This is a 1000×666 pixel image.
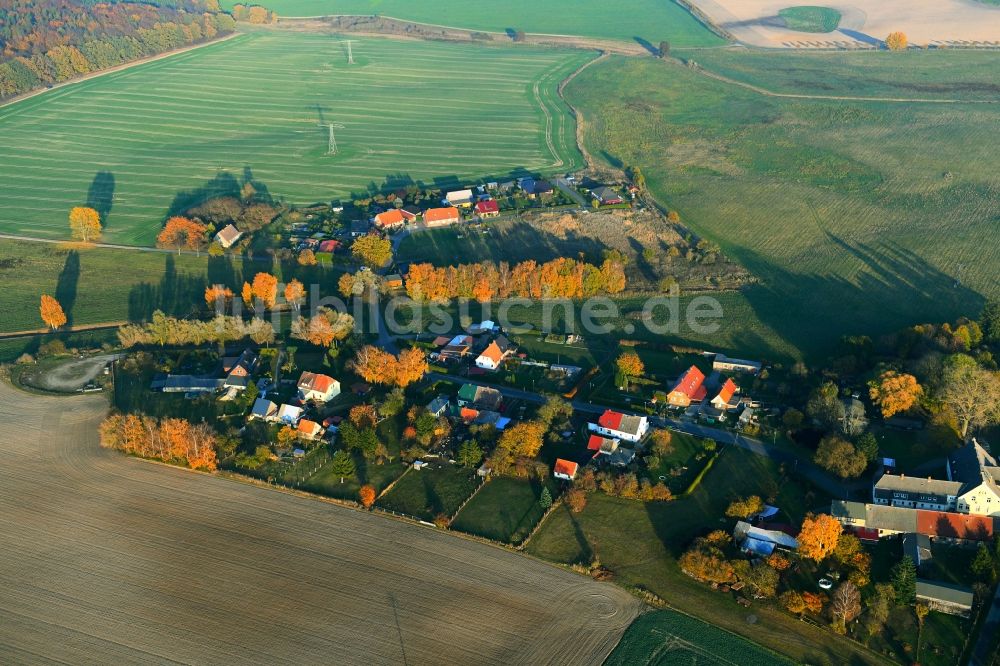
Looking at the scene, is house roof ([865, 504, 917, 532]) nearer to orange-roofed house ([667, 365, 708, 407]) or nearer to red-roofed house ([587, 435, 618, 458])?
orange-roofed house ([667, 365, 708, 407])

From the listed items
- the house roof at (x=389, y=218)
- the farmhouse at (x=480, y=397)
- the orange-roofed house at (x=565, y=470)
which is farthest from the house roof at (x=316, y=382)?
the house roof at (x=389, y=218)

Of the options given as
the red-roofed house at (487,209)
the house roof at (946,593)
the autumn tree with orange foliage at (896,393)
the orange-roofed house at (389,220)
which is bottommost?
the house roof at (946,593)

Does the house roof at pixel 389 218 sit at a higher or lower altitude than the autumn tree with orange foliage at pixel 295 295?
higher

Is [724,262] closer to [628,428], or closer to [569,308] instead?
[569,308]

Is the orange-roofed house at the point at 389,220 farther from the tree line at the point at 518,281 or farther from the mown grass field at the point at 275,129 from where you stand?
the tree line at the point at 518,281

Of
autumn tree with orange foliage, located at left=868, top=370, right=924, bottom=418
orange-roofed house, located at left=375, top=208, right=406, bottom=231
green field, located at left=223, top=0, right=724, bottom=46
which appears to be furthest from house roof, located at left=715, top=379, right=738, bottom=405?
green field, located at left=223, top=0, right=724, bottom=46

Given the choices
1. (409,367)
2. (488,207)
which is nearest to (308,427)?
(409,367)
